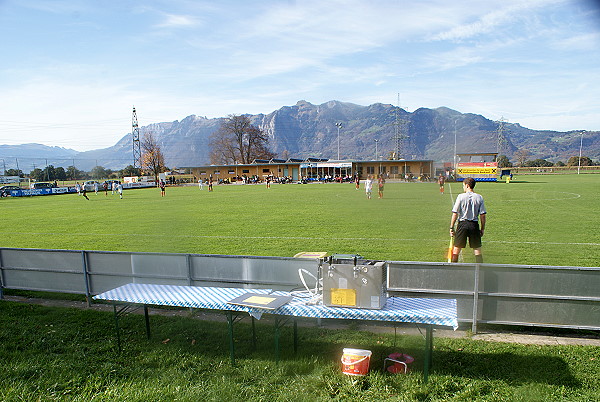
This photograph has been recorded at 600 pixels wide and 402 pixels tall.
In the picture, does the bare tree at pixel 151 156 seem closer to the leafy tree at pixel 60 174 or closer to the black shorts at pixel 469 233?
the leafy tree at pixel 60 174

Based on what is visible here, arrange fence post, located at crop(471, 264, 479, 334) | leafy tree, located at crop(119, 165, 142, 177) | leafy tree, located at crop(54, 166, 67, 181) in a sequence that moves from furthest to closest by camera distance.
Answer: leafy tree, located at crop(119, 165, 142, 177), leafy tree, located at crop(54, 166, 67, 181), fence post, located at crop(471, 264, 479, 334)

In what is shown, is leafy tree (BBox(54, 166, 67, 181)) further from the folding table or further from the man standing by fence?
the man standing by fence

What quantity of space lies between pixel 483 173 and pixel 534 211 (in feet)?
133

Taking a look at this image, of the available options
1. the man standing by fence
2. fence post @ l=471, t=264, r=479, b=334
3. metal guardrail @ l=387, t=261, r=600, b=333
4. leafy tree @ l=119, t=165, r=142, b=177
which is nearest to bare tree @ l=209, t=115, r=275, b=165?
leafy tree @ l=119, t=165, r=142, b=177

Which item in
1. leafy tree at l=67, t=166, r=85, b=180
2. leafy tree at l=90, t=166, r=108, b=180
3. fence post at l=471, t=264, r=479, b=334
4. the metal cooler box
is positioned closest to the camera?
the metal cooler box

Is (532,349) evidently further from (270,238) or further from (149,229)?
(149,229)

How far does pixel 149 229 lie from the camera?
1595cm

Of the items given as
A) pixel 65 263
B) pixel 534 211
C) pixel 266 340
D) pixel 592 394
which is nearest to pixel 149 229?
pixel 65 263

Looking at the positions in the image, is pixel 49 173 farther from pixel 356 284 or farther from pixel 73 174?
pixel 356 284

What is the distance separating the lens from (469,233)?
7586 mm

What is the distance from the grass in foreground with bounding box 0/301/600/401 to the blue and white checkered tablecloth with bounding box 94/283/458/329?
0.66 m

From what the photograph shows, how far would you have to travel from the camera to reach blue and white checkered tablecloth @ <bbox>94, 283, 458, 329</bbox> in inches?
161

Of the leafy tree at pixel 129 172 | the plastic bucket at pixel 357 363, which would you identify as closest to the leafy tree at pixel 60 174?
the leafy tree at pixel 129 172

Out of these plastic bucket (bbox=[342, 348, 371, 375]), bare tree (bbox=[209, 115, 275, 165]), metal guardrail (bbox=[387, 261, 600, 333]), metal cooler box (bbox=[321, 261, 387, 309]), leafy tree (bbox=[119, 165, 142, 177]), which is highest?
bare tree (bbox=[209, 115, 275, 165])
